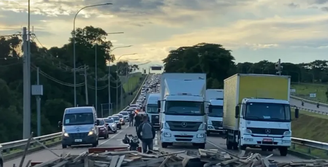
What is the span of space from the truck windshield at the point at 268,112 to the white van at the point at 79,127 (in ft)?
31.8

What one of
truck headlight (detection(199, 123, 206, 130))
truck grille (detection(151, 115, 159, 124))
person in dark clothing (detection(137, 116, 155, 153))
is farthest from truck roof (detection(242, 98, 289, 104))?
truck grille (detection(151, 115, 159, 124))

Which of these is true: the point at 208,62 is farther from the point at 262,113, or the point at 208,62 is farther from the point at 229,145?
the point at 262,113

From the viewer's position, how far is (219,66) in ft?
401

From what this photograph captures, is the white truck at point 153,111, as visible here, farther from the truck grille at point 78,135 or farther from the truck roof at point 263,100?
the truck roof at point 263,100

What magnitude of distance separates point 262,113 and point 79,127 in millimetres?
10908

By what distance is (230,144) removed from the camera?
31.0 metres

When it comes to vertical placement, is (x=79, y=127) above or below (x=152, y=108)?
above

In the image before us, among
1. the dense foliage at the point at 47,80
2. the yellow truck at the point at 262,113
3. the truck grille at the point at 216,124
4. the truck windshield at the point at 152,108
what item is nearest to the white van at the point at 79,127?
the yellow truck at the point at 262,113

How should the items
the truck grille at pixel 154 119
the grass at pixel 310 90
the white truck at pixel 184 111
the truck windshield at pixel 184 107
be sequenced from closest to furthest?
1. the white truck at pixel 184 111
2. the truck windshield at pixel 184 107
3. the truck grille at pixel 154 119
4. the grass at pixel 310 90

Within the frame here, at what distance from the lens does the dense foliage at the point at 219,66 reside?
122562mm

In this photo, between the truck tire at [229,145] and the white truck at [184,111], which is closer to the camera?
the white truck at [184,111]

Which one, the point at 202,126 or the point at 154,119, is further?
the point at 154,119

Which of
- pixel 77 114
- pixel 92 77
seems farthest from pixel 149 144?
pixel 92 77

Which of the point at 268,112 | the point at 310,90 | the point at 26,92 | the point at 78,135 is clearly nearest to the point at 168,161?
the point at 268,112
